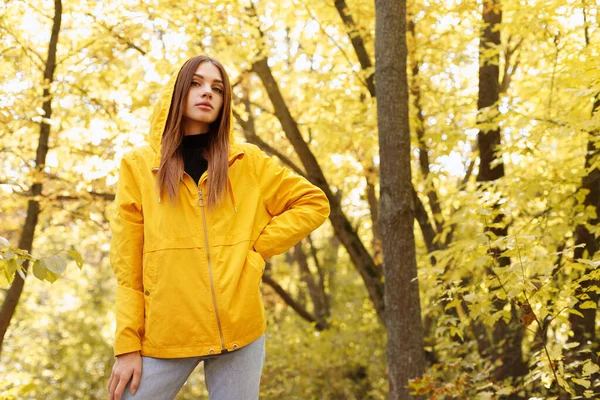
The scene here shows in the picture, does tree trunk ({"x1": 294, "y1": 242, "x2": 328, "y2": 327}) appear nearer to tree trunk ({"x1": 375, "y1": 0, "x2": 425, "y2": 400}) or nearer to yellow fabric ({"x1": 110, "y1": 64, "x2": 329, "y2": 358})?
tree trunk ({"x1": 375, "y1": 0, "x2": 425, "y2": 400})

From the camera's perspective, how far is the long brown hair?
2393 millimetres

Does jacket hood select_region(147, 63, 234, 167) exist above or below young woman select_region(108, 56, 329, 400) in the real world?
above

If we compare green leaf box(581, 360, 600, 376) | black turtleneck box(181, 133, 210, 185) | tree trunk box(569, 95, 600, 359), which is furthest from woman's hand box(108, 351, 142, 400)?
tree trunk box(569, 95, 600, 359)

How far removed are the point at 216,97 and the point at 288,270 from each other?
10.8 m

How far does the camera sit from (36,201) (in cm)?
631

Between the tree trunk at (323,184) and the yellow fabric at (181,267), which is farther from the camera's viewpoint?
Answer: the tree trunk at (323,184)

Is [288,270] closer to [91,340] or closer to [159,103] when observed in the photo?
[91,340]

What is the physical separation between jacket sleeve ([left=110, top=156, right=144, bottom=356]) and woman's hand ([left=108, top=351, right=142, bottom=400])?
36 millimetres

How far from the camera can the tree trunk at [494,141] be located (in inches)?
229

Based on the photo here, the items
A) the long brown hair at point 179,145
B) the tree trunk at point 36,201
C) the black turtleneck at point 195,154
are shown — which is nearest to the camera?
the long brown hair at point 179,145

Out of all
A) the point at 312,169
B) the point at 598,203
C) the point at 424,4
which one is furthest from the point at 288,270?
the point at 598,203

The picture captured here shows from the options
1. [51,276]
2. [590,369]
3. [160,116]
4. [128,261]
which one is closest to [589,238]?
[590,369]

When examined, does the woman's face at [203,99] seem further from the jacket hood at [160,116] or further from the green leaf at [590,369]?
the green leaf at [590,369]

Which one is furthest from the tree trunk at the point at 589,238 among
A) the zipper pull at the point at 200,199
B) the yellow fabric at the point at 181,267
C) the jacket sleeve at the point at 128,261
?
the jacket sleeve at the point at 128,261
